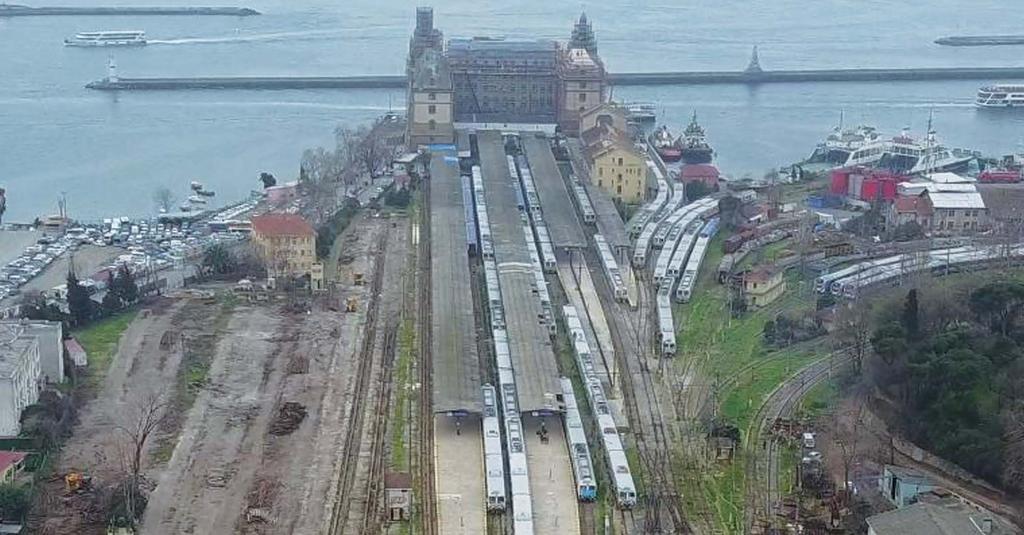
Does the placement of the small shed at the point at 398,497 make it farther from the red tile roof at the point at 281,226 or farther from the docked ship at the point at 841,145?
the docked ship at the point at 841,145

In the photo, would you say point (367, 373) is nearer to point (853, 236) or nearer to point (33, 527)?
point (33, 527)

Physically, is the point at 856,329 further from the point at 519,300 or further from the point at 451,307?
the point at 451,307

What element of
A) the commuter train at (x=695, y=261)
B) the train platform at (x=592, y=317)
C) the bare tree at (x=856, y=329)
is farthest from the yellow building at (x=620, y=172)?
the bare tree at (x=856, y=329)

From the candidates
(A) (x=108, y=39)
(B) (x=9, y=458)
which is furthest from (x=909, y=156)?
(A) (x=108, y=39)

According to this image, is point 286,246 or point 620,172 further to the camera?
point 620,172

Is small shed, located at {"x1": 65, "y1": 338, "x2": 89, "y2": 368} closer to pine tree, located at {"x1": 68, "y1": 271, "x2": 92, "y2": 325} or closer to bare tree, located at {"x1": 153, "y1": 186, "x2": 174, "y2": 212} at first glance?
pine tree, located at {"x1": 68, "y1": 271, "x2": 92, "y2": 325}

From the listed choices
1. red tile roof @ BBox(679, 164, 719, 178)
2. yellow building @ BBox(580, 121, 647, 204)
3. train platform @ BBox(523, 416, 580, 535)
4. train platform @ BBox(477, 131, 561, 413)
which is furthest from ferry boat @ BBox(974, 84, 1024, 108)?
train platform @ BBox(523, 416, 580, 535)

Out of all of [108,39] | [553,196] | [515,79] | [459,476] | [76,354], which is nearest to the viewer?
[459,476]

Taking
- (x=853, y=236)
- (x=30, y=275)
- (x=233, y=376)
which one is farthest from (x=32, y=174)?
(x=853, y=236)
